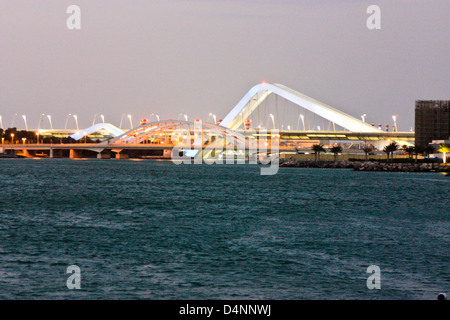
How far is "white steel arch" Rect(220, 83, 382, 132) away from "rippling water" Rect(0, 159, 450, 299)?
8533cm

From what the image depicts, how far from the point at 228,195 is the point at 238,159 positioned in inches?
4087

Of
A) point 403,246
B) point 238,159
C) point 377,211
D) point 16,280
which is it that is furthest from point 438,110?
point 16,280

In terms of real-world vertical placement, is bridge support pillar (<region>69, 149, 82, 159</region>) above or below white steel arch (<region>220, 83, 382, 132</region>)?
below

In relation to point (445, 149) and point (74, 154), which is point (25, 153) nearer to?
point (74, 154)

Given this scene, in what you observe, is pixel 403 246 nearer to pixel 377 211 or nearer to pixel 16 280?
pixel 16 280

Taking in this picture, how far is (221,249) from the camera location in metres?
18.2

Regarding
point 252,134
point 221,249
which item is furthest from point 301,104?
point 221,249

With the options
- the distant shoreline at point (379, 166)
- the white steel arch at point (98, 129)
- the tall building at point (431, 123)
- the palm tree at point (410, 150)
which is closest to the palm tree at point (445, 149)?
the distant shoreline at point (379, 166)

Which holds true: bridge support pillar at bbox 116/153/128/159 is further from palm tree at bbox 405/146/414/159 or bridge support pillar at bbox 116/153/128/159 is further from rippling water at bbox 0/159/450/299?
rippling water at bbox 0/159/450/299

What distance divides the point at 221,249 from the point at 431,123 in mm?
88605

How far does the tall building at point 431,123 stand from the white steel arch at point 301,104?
18.2 metres

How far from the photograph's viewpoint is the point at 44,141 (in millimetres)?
168375

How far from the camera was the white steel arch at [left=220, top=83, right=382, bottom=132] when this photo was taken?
119562mm

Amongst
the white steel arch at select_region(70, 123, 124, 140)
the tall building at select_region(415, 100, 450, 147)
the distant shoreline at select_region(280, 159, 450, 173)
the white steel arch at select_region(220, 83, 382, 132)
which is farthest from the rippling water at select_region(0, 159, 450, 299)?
the white steel arch at select_region(70, 123, 124, 140)
